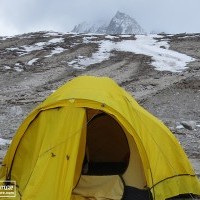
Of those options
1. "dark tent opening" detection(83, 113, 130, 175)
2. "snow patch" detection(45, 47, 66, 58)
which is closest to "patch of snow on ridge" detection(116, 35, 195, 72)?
"snow patch" detection(45, 47, 66, 58)

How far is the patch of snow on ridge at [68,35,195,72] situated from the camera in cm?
2791

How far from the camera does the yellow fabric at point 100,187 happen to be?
7940 millimetres

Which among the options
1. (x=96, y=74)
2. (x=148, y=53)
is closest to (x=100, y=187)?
(x=96, y=74)

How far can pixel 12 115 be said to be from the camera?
56.2 ft

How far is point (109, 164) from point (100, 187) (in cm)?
125

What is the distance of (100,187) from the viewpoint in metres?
8.16

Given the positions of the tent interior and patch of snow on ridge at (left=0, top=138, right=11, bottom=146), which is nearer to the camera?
the tent interior

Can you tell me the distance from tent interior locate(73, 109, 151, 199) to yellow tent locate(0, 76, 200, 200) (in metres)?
0.02

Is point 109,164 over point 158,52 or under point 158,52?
over

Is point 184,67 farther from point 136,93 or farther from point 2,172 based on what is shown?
point 2,172
